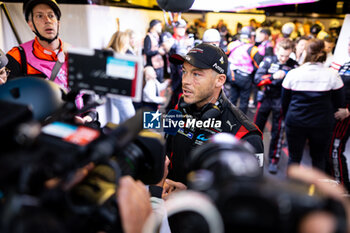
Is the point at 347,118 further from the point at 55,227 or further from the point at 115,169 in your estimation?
the point at 55,227

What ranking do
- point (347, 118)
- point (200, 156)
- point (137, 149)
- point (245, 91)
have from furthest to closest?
1. point (245, 91)
2. point (347, 118)
3. point (137, 149)
4. point (200, 156)

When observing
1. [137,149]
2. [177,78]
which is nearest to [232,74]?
[177,78]

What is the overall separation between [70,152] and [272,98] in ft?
11.5

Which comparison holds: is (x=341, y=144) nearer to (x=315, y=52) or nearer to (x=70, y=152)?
(x=315, y=52)

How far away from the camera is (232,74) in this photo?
4555 mm

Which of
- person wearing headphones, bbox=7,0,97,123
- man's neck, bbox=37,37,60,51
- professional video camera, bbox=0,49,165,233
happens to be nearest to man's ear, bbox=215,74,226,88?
professional video camera, bbox=0,49,165,233

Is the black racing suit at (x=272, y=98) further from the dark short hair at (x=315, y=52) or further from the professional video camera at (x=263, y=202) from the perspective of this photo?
the professional video camera at (x=263, y=202)

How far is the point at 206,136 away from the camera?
1.44 metres

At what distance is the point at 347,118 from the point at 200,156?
3.10 metres

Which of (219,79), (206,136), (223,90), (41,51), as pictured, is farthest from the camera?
(223,90)

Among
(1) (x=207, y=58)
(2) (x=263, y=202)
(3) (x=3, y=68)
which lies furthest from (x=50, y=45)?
(2) (x=263, y=202)

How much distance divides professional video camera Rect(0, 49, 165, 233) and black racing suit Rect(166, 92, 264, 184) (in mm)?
571

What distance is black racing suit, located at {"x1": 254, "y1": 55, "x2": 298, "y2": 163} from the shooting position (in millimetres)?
3563

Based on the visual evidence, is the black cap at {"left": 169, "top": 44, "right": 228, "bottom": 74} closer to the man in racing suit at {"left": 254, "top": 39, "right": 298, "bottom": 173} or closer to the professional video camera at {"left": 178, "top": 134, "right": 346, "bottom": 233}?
the professional video camera at {"left": 178, "top": 134, "right": 346, "bottom": 233}
